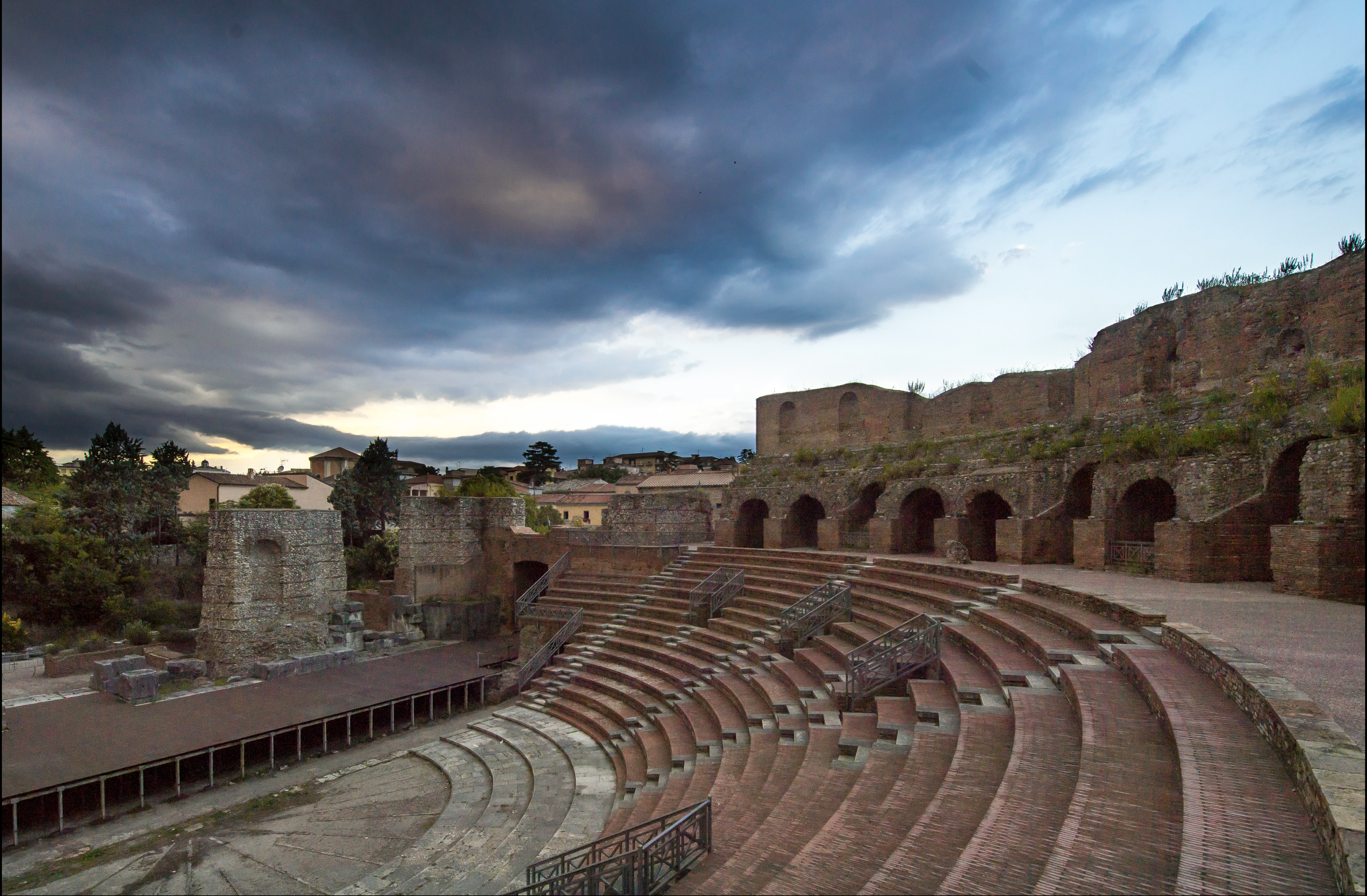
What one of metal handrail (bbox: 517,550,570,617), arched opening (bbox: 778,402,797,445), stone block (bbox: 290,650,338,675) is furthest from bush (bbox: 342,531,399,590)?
arched opening (bbox: 778,402,797,445)

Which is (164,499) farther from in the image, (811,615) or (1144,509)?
(1144,509)

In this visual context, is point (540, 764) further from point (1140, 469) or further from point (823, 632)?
point (1140, 469)

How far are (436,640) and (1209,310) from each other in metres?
21.6

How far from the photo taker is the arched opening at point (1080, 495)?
1340 cm

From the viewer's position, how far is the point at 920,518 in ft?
55.5

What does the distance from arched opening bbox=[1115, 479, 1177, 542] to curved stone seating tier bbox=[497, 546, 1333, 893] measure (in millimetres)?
3586

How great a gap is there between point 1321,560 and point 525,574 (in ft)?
63.1

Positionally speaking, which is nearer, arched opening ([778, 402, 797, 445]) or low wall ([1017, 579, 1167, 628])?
low wall ([1017, 579, 1167, 628])

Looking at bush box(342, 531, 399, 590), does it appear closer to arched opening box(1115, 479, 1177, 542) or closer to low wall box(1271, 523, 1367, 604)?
arched opening box(1115, 479, 1177, 542)

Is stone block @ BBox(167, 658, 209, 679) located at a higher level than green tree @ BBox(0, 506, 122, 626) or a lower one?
lower

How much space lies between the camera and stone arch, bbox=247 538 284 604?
1730 cm

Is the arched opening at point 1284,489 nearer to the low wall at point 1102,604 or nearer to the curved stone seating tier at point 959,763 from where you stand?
the low wall at point 1102,604

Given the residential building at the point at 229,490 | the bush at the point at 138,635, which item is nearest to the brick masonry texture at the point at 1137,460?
the bush at the point at 138,635

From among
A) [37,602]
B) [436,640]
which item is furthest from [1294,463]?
[37,602]
